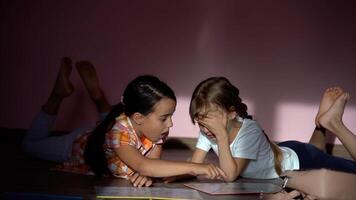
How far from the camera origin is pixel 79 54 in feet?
8.87

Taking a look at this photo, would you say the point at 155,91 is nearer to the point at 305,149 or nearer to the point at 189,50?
the point at 305,149

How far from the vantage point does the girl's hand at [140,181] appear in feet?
4.59

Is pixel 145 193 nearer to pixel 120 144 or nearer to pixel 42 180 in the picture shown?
pixel 120 144

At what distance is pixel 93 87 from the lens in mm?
2156

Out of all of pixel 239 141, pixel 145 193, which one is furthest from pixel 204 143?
pixel 145 193

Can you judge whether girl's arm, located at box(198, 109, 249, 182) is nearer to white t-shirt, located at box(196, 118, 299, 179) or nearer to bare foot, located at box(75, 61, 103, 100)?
white t-shirt, located at box(196, 118, 299, 179)

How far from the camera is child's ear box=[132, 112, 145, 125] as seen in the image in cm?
148

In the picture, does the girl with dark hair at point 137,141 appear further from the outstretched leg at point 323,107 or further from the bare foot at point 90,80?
the outstretched leg at point 323,107

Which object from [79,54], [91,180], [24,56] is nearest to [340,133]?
[91,180]

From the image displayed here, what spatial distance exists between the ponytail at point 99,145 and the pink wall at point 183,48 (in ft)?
3.75

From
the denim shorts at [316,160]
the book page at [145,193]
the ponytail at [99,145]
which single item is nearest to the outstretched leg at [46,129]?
the ponytail at [99,145]

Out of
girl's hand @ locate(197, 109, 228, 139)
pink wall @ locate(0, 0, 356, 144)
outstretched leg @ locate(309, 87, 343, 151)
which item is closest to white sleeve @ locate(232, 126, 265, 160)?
girl's hand @ locate(197, 109, 228, 139)

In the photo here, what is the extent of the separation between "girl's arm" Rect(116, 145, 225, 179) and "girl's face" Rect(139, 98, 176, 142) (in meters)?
0.09

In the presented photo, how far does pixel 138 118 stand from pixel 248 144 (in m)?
0.37
